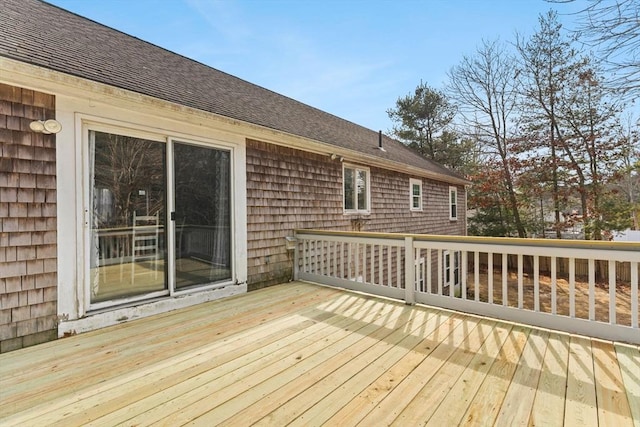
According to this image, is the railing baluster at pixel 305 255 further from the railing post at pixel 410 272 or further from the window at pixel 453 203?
the window at pixel 453 203

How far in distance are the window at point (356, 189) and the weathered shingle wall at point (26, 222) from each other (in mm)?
5022

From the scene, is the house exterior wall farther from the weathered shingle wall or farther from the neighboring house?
the weathered shingle wall

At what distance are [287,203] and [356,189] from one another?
2295 millimetres

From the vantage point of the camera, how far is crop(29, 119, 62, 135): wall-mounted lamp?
9.23 feet

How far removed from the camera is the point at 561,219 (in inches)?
577

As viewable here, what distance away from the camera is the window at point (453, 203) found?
40.8 ft

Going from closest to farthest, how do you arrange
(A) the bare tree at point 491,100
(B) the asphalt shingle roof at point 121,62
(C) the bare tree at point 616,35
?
(B) the asphalt shingle roof at point 121,62 → (C) the bare tree at point 616,35 → (A) the bare tree at point 491,100

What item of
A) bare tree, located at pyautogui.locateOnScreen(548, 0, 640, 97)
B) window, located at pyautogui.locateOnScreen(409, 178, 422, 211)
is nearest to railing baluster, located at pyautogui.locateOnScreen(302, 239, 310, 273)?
bare tree, located at pyautogui.locateOnScreen(548, 0, 640, 97)

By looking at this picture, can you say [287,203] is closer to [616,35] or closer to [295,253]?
[295,253]

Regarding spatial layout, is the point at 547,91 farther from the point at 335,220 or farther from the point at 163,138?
the point at 163,138

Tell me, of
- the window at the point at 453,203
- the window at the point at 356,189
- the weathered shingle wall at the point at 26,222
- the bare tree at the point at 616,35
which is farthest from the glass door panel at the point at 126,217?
the window at the point at 453,203

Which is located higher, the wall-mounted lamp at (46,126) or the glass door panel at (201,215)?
the wall-mounted lamp at (46,126)

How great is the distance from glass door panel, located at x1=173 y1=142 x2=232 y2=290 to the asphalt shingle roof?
0.67 meters

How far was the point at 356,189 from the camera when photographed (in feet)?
23.5
